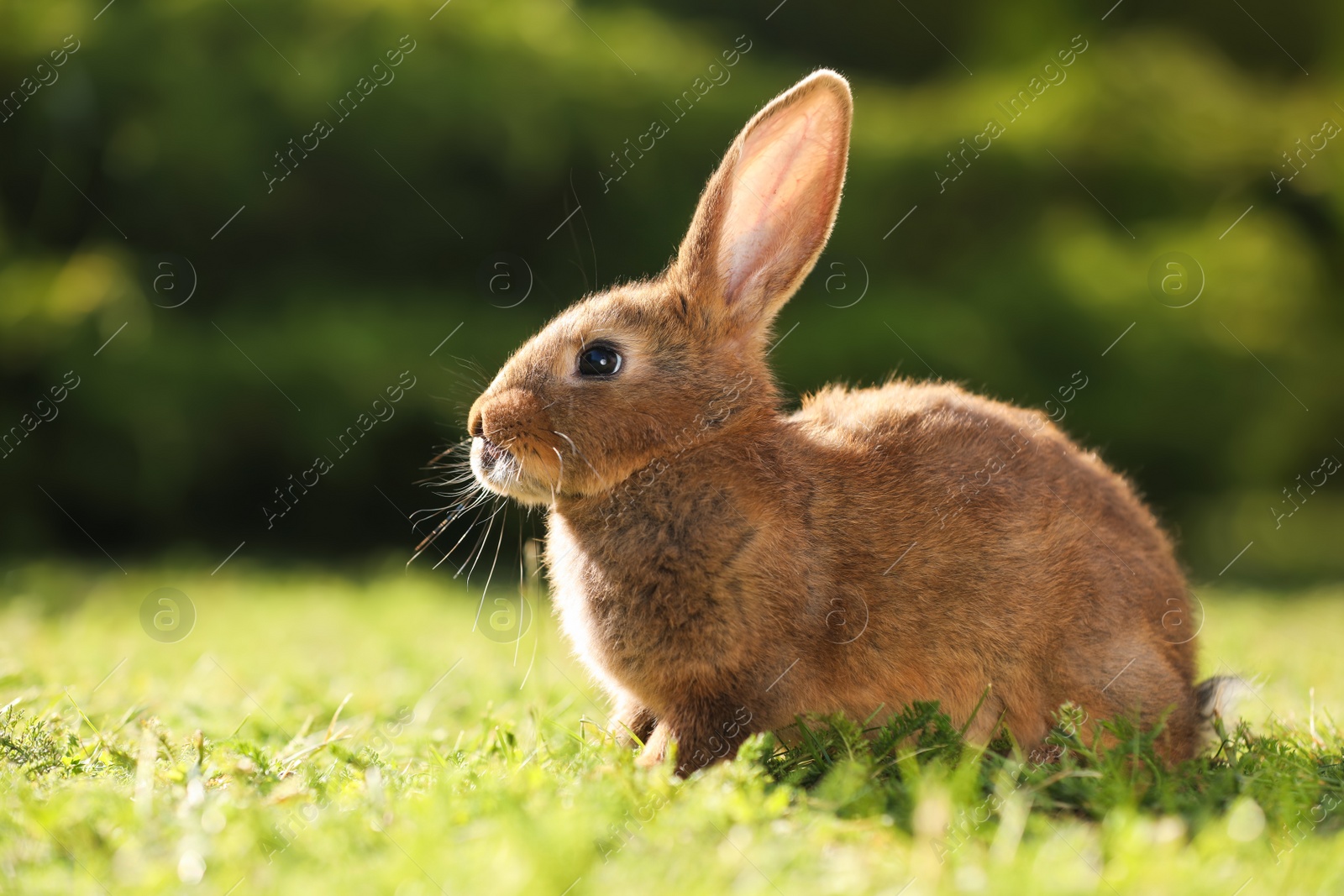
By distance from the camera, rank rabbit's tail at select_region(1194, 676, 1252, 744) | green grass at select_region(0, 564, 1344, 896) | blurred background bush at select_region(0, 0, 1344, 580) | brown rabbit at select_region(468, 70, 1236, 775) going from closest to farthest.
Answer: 1. green grass at select_region(0, 564, 1344, 896)
2. brown rabbit at select_region(468, 70, 1236, 775)
3. rabbit's tail at select_region(1194, 676, 1252, 744)
4. blurred background bush at select_region(0, 0, 1344, 580)

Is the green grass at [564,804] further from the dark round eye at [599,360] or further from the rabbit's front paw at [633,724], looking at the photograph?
the dark round eye at [599,360]

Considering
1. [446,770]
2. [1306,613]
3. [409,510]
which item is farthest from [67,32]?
[1306,613]

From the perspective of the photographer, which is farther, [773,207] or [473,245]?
[473,245]

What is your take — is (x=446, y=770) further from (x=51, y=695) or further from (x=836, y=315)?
(x=836, y=315)

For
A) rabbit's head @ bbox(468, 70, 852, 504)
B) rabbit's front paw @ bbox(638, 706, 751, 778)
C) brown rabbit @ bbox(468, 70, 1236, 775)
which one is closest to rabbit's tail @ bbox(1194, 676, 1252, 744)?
brown rabbit @ bbox(468, 70, 1236, 775)

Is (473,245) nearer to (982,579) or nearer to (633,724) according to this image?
(633,724)

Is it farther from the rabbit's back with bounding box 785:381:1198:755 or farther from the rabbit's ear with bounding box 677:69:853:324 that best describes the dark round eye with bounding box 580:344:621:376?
the rabbit's back with bounding box 785:381:1198:755

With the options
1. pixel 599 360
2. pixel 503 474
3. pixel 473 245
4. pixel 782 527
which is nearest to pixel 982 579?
pixel 782 527
